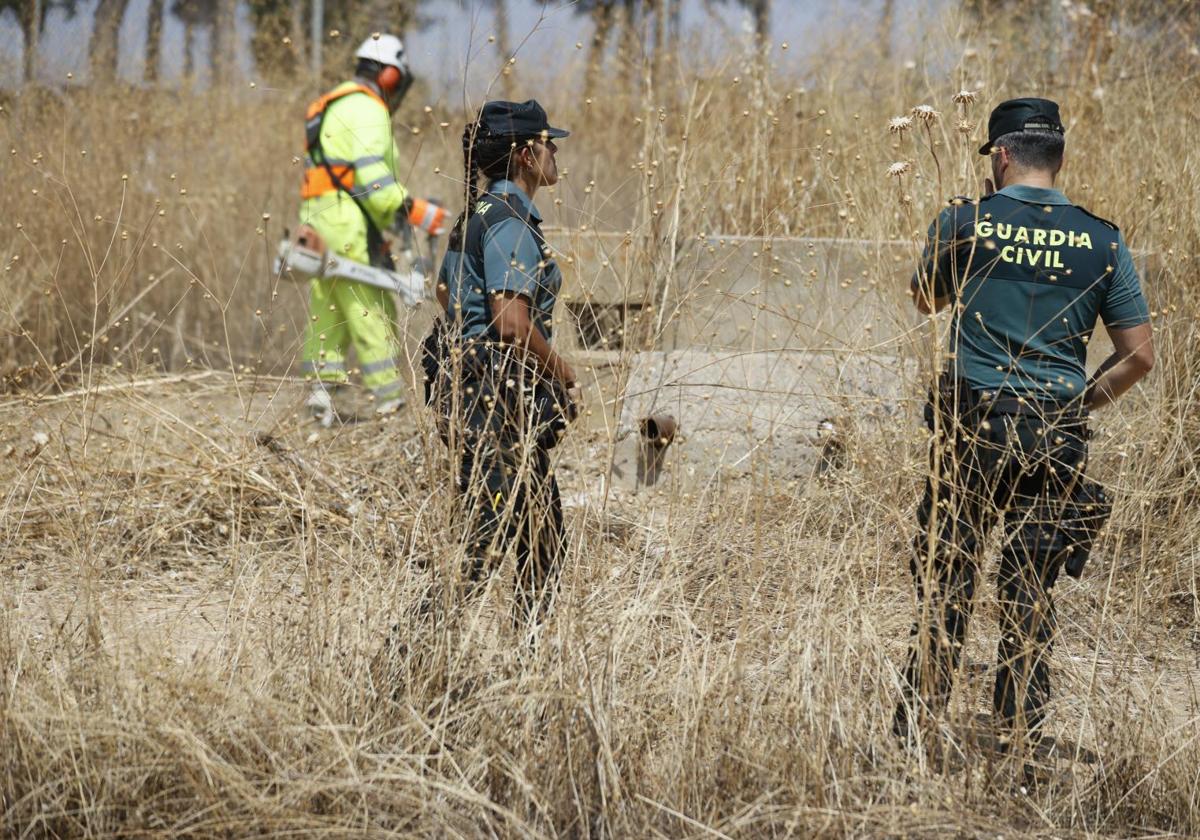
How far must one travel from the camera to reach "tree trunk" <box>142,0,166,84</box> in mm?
8688

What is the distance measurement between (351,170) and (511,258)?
10.6 ft

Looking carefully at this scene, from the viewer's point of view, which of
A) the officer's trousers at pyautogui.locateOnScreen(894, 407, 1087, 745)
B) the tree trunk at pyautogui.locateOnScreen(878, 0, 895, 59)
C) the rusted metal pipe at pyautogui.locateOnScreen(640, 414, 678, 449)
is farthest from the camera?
the tree trunk at pyautogui.locateOnScreen(878, 0, 895, 59)

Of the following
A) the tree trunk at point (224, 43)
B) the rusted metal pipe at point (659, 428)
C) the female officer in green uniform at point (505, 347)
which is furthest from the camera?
the tree trunk at point (224, 43)

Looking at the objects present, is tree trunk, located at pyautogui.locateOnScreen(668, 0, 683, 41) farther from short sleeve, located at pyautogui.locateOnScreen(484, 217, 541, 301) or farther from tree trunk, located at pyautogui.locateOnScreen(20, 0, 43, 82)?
short sleeve, located at pyautogui.locateOnScreen(484, 217, 541, 301)

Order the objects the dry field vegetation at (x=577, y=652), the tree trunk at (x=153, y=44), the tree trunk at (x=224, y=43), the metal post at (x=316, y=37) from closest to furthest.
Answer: the dry field vegetation at (x=577, y=652), the tree trunk at (x=153, y=44), the tree trunk at (x=224, y=43), the metal post at (x=316, y=37)

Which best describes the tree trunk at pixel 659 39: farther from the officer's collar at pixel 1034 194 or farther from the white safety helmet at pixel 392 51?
the officer's collar at pixel 1034 194

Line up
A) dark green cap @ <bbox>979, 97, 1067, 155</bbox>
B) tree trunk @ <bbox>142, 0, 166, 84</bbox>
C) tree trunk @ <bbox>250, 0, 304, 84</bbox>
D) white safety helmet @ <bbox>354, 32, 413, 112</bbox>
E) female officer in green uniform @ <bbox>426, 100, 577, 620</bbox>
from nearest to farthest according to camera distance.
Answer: dark green cap @ <bbox>979, 97, 1067, 155</bbox> → female officer in green uniform @ <bbox>426, 100, 577, 620</bbox> → white safety helmet @ <bbox>354, 32, 413, 112</bbox> → tree trunk @ <bbox>142, 0, 166, 84</bbox> → tree trunk @ <bbox>250, 0, 304, 84</bbox>

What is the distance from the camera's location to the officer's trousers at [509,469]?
3.03 metres

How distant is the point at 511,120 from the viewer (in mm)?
3285

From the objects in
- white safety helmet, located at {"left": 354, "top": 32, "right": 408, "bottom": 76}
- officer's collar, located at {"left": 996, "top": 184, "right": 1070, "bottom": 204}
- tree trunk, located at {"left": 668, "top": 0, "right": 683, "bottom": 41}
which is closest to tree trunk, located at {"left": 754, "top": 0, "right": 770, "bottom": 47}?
tree trunk, located at {"left": 668, "top": 0, "right": 683, "bottom": 41}

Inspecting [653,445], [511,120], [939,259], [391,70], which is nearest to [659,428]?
[653,445]

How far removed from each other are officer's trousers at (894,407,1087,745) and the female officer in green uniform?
922 mm

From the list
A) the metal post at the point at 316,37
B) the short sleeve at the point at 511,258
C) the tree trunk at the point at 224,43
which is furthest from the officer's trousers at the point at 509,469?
the metal post at the point at 316,37

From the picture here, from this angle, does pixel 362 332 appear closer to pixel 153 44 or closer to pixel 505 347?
pixel 505 347
